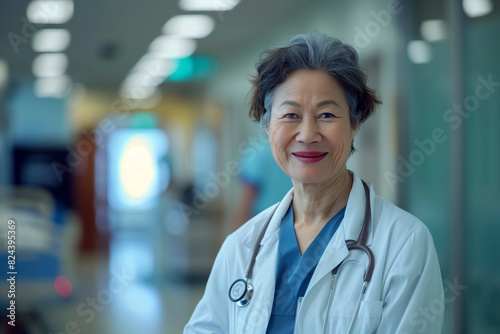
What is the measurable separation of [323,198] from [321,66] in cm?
31

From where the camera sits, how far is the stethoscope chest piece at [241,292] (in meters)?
1.28

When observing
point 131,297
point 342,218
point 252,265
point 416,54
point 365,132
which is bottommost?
point 131,297

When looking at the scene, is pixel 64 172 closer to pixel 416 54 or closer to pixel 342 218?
pixel 416 54

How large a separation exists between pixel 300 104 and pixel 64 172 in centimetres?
232

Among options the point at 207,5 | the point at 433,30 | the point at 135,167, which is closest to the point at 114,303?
the point at 135,167

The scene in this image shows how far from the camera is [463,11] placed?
2705 millimetres

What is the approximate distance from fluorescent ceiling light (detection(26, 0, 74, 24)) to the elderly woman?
2171 mm

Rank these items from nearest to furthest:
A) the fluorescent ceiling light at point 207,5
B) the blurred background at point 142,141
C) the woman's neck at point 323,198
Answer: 1. the woman's neck at point 323,198
2. the blurred background at point 142,141
3. the fluorescent ceiling light at point 207,5

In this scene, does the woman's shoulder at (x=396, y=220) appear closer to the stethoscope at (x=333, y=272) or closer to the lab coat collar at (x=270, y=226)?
the stethoscope at (x=333, y=272)

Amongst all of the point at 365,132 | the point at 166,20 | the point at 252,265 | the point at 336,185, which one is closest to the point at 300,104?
the point at 336,185

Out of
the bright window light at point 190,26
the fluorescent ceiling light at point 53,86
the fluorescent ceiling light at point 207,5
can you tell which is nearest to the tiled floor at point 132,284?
the fluorescent ceiling light at point 53,86

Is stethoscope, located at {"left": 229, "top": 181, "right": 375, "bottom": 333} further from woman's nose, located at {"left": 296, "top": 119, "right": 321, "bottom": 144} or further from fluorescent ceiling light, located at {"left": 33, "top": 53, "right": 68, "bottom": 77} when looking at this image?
fluorescent ceiling light, located at {"left": 33, "top": 53, "right": 68, "bottom": 77}

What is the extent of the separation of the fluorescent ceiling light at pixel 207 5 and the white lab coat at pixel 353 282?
200 cm

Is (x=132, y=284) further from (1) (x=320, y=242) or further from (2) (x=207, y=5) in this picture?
(1) (x=320, y=242)
